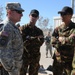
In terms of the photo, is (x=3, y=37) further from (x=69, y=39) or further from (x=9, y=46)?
(x=69, y=39)

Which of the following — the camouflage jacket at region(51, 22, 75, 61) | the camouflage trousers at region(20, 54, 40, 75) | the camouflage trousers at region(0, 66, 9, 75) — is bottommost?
the camouflage trousers at region(20, 54, 40, 75)

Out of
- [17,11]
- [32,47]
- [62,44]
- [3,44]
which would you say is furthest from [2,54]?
[32,47]

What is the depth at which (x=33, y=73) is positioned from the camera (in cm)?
566

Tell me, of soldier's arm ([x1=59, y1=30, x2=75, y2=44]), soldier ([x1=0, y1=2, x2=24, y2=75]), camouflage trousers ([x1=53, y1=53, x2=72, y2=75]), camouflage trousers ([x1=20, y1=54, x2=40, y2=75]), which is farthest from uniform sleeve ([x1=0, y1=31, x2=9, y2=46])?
camouflage trousers ([x1=20, y1=54, x2=40, y2=75])

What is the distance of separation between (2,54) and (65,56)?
1.90 meters

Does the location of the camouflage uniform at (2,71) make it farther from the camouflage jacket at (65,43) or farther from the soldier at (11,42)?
the camouflage jacket at (65,43)

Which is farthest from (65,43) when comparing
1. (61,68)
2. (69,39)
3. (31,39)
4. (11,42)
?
(11,42)

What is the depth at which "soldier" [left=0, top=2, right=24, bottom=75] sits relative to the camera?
11.3 ft

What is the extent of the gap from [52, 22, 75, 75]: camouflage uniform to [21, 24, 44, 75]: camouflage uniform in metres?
0.60

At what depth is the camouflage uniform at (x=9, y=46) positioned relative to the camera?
135 inches

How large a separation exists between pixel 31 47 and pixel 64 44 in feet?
3.08

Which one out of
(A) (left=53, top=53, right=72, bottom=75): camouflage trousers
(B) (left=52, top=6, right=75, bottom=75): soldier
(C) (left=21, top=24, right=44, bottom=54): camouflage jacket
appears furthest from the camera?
(C) (left=21, top=24, right=44, bottom=54): camouflage jacket

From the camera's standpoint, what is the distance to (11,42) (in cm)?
356

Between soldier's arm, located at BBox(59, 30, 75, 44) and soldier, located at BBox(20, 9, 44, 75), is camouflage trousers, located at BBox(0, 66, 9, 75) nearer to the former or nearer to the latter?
soldier's arm, located at BBox(59, 30, 75, 44)
